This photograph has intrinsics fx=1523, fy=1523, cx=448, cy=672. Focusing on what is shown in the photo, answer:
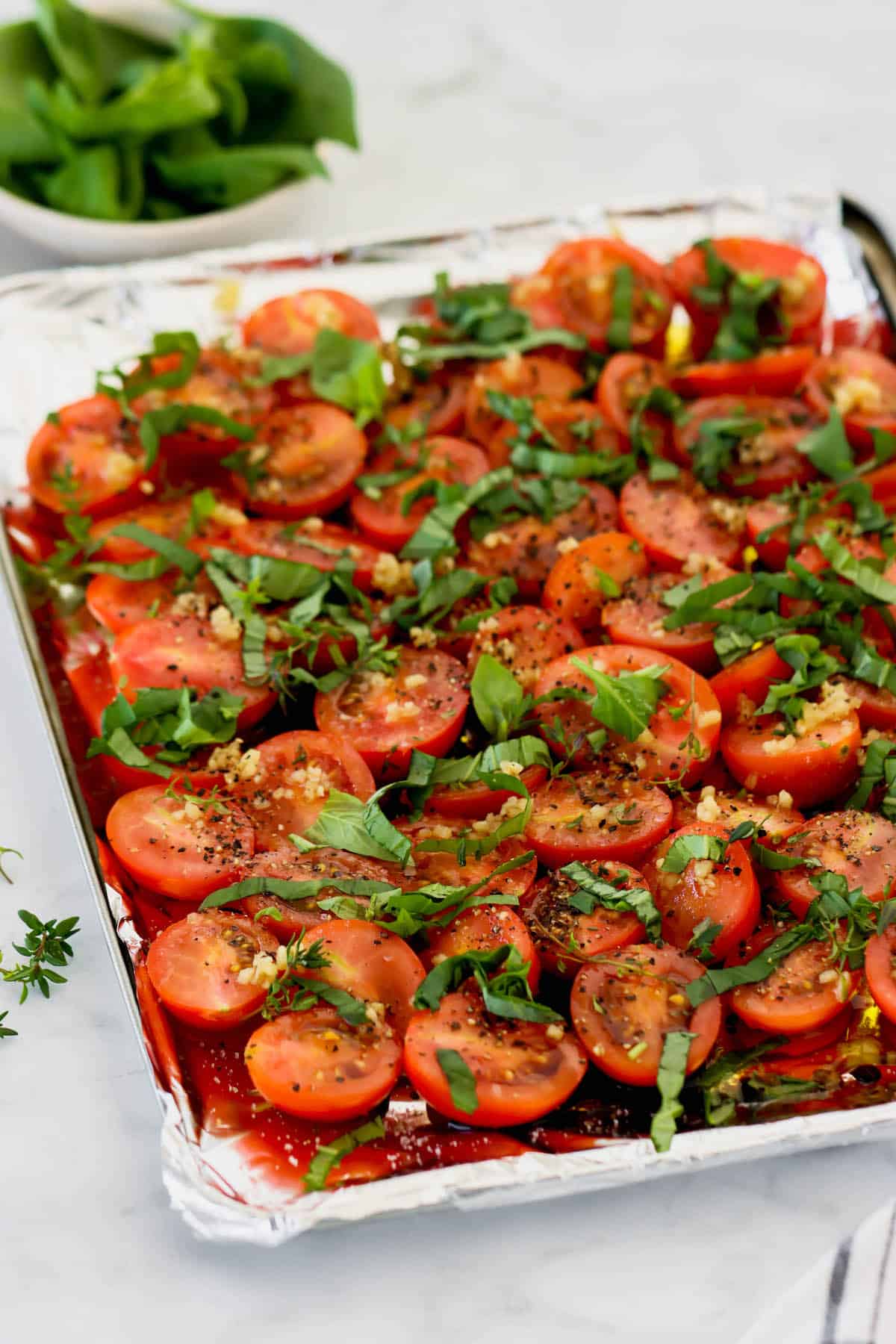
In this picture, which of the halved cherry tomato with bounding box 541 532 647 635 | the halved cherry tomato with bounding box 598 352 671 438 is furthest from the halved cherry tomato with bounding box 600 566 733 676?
the halved cherry tomato with bounding box 598 352 671 438

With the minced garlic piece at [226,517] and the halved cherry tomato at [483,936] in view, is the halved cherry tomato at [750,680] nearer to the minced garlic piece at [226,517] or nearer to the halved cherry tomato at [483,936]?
the halved cherry tomato at [483,936]

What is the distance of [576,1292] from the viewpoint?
175 cm

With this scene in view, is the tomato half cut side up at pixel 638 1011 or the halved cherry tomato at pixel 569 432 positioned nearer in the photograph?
the tomato half cut side up at pixel 638 1011

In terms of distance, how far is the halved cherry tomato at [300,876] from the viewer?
190 cm

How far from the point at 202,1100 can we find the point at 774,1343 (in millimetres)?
698

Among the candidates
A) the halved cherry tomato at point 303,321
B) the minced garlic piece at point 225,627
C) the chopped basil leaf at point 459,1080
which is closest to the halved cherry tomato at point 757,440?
the halved cherry tomato at point 303,321

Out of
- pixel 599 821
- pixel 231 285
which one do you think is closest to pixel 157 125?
pixel 231 285

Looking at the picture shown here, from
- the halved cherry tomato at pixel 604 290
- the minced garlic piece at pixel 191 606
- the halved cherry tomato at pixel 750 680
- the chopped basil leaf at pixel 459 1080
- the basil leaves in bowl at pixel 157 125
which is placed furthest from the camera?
the basil leaves in bowl at pixel 157 125

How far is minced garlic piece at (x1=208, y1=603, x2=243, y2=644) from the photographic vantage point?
224 cm

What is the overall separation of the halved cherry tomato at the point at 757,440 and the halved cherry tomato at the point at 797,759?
55 centimetres

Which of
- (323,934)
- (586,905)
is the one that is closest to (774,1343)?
(586,905)

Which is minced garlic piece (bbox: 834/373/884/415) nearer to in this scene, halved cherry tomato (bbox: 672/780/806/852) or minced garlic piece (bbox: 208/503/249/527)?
halved cherry tomato (bbox: 672/780/806/852)

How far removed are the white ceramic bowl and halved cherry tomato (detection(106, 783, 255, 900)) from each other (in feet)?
4.46

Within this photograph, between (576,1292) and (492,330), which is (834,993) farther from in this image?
(492,330)
